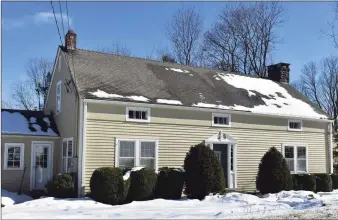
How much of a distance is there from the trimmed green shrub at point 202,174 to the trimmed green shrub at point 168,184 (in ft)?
1.21

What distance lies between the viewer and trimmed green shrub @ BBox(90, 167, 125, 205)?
1551 cm

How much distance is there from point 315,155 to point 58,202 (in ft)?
47.7

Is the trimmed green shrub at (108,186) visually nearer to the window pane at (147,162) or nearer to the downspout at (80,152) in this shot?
the downspout at (80,152)

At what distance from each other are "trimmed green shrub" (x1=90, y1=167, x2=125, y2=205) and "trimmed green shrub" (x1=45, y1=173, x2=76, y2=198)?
1.05m

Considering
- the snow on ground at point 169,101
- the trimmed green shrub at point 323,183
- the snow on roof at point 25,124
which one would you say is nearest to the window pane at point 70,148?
the snow on roof at point 25,124

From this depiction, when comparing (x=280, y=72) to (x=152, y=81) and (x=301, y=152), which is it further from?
(x=152, y=81)

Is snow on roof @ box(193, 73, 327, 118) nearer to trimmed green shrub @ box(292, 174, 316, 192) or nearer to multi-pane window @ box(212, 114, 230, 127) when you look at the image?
multi-pane window @ box(212, 114, 230, 127)

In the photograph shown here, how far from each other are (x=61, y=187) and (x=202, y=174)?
212 inches

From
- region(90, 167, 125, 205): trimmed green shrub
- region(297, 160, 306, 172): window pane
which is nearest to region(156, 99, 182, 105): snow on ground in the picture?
region(90, 167, 125, 205): trimmed green shrub

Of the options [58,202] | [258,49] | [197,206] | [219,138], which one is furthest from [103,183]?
[258,49]

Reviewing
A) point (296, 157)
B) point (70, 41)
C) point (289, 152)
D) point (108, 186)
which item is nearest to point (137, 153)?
point (108, 186)

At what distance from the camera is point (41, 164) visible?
18.9 m

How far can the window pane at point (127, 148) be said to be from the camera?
1784 cm

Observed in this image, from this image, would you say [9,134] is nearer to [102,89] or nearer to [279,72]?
[102,89]
